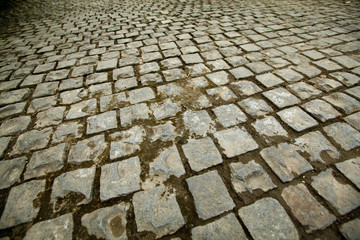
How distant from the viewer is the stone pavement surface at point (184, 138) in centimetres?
118

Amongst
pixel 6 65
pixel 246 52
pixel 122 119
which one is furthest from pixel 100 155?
pixel 6 65

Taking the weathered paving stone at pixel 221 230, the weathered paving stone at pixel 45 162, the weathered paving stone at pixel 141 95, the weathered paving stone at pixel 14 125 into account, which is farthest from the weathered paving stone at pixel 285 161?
the weathered paving stone at pixel 14 125

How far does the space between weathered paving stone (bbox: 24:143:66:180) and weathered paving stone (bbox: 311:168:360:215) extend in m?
2.14

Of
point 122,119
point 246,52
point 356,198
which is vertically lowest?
point 356,198

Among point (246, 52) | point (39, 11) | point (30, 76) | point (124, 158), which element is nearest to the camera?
point (124, 158)

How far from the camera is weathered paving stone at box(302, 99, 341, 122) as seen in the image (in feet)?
5.93

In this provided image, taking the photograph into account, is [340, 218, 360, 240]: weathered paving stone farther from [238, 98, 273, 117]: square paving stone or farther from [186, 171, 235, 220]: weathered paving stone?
[238, 98, 273, 117]: square paving stone

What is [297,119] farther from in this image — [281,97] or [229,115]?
[229,115]

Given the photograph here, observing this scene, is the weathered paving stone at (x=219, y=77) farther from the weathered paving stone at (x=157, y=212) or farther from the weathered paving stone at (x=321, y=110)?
the weathered paving stone at (x=157, y=212)

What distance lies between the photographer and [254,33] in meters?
3.61

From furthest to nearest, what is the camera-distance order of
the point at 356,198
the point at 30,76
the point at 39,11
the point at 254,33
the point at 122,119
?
the point at 39,11 < the point at 254,33 < the point at 30,76 < the point at 122,119 < the point at 356,198

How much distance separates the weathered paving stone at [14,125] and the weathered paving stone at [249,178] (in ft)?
7.36

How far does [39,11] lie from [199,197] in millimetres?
8455

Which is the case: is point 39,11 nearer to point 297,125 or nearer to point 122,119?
point 122,119
